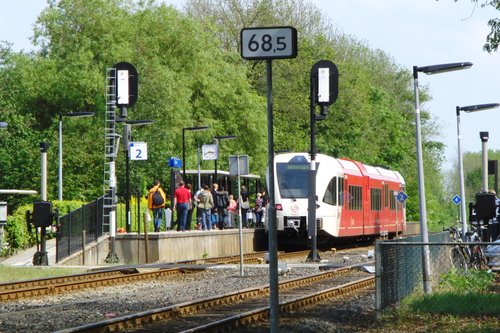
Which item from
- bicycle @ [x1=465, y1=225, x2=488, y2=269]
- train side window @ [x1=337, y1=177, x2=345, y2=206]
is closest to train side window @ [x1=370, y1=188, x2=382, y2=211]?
train side window @ [x1=337, y1=177, x2=345, y2=206]

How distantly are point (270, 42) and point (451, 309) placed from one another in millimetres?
6695

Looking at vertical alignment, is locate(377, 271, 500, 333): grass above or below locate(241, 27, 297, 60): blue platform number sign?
below

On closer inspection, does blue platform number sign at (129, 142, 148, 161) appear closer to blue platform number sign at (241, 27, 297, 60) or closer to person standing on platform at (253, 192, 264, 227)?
person standing on platform at (253, 192, 264, 227)

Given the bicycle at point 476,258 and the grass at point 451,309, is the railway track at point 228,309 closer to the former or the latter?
the grass at point 451,309

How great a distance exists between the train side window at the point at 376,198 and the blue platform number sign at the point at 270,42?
129ft

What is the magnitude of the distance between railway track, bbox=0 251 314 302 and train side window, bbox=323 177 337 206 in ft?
27.1

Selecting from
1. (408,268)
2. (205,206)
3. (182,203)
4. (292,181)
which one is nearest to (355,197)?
(292,181)

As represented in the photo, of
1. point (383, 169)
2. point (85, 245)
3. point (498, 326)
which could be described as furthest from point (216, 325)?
point (383, 169)

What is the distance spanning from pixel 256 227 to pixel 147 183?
11.7 metres

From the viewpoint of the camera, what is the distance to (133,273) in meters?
30.2

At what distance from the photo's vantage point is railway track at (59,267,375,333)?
645 inches

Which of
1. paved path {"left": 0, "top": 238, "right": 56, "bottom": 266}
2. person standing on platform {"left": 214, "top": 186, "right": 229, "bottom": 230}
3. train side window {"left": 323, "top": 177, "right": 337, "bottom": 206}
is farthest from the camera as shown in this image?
person standing on platform {"left": 214, "top": 186, "right": 229, "bottom": 230}

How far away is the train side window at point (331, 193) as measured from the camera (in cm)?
4359

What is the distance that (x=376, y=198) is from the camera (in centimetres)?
5238
